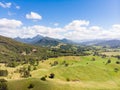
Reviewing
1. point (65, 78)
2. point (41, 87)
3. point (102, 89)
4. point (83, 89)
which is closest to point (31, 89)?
point (41, 87)

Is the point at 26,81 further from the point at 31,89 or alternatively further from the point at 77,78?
the point at 77,78

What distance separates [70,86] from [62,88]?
22.9 feet

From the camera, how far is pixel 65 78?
19512 cm

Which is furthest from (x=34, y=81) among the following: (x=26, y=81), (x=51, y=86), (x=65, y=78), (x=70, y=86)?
(x=65, y=78)

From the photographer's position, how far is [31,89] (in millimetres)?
115438

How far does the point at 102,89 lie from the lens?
12719 centimetres

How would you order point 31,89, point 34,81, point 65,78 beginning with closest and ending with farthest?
point 31,89 → point 34,81 → point 65,78

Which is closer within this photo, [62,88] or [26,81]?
[62,88]

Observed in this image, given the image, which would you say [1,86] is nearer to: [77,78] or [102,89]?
[102,89]

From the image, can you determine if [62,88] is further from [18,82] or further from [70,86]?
[18,82]

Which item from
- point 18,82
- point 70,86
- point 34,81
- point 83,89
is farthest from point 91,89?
point 18,82

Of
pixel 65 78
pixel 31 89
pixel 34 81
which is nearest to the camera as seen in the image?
pixel 31 89

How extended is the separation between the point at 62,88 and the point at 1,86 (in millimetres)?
37957

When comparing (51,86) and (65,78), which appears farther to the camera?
A: (65,78)
